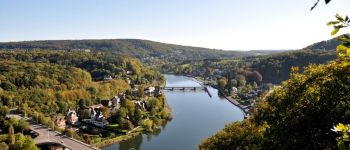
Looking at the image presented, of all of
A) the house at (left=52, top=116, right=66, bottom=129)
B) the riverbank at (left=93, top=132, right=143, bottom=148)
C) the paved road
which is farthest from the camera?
the house at (left=52, top=116, right=66, bottom=129)

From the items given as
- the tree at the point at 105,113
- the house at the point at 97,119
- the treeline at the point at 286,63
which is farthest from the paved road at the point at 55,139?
the treeline at the point at 286,63

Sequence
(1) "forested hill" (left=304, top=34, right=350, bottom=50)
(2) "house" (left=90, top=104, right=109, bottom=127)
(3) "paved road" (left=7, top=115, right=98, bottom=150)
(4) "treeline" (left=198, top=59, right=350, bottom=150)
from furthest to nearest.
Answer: (1) "forested hill" (left=304, top=34, right=350, bottom=50), (2) "house" (left=90, top=104, right=109, bottom=127), (3) "paved road" (left=7, top=115, right=98, bottom=150), (4) "treeline" (left=198, top=59, right=350, bottom=150)

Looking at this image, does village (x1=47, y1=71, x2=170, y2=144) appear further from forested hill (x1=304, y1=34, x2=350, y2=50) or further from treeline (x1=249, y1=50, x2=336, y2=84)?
forested hill (x1=304, y1=34, x2=350, y2=50)

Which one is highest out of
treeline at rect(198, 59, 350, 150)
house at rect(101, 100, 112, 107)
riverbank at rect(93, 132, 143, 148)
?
treeline at rect(198, 59, 350, 150)

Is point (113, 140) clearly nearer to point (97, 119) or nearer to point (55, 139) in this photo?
point (55, 139)

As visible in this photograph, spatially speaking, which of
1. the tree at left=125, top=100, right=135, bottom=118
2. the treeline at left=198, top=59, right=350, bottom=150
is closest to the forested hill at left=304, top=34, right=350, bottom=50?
the tree at left=125, top=100, right=135, bottom=118

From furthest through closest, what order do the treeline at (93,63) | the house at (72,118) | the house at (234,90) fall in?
1. the treeline at (93,63)
2. the house at (234,90)
3. the house at (72,118)

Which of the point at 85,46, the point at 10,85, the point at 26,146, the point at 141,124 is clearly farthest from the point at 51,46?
the point at 26,146

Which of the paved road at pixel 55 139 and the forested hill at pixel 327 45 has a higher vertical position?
the forested hill at pixel 327 45

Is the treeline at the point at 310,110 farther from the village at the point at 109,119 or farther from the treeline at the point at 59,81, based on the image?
the treeline at the point at 59,81

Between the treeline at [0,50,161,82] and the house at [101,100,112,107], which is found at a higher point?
the treeline at [0,50,161,82]

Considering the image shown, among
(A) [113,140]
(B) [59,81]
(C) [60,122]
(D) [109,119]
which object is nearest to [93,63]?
(B) [59,81]
